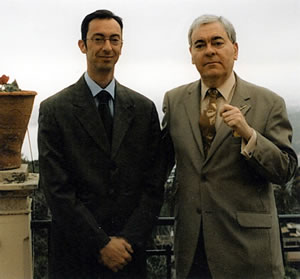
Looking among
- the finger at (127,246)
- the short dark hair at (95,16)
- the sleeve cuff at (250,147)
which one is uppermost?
the short dark hair at (95,16)

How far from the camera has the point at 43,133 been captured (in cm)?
Answer: 261

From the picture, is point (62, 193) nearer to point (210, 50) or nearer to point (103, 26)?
point (103, 26)

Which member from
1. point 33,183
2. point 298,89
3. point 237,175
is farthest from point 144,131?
point 298,89

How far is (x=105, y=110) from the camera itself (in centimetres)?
274

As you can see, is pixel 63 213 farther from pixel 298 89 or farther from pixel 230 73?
pixel 298 89

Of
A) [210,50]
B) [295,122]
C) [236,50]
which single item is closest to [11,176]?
[210,50]

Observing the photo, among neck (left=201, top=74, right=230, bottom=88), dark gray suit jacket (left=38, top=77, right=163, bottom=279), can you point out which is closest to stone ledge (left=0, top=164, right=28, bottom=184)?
dark gray suit jacket (left=38, top=77, right=163, bottom=279)

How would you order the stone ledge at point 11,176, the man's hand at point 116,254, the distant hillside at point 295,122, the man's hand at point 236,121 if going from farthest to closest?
the stone ledge at point 11,176 → the distant hillside at point 295,122 → the man's hand at point 116,254 → the man's hand at point 236,121

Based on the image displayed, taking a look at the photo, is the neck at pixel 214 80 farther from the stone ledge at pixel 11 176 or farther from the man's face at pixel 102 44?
the stone ledge at pixel 11 176

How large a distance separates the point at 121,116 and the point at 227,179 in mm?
729

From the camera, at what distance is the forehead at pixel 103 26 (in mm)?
2611

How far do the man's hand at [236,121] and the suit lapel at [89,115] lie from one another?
73 centimetres

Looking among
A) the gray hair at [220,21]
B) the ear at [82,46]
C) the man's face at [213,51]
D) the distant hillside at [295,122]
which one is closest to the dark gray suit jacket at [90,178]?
the ear at [82,46]

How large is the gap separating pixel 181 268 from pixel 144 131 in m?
0.83
